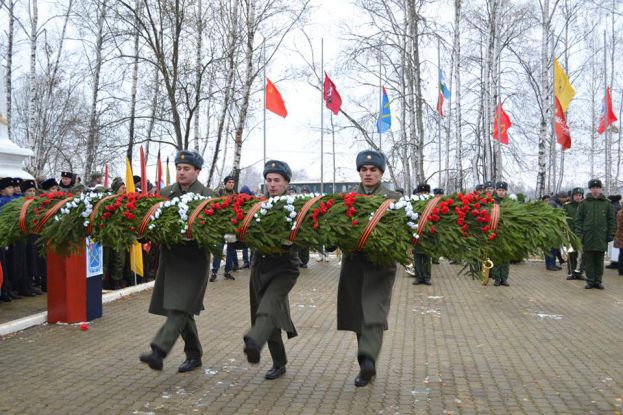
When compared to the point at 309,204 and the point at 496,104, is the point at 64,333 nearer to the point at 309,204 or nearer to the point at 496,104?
the point at 309,204

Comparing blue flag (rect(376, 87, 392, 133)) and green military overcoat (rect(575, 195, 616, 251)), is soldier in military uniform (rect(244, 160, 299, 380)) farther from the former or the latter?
blue flag (rect(376, 87, 392, 133))

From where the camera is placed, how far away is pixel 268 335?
561 cm

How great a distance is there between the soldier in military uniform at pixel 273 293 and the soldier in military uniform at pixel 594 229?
1001 centimetres

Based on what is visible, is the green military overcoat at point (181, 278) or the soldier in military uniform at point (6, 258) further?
the soldier in military uniform at point (6, 258)

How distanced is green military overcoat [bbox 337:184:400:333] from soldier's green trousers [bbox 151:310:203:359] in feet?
4.75

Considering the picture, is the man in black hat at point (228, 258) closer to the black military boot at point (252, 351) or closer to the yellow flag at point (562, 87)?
the black military boot at point (252, 351)

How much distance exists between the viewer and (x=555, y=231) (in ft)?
16.9

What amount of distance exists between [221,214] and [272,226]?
0.47m

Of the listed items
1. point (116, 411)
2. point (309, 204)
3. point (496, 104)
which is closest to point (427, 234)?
point (309, 204)

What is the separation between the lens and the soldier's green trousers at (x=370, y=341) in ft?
18.0

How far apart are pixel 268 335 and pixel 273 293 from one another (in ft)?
1.30

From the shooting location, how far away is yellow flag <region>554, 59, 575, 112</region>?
21.1 metres

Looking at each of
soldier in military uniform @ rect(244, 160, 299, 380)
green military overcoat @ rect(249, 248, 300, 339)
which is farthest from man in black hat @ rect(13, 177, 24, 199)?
green military overcoat @ rect(249, 248, 300, 339)

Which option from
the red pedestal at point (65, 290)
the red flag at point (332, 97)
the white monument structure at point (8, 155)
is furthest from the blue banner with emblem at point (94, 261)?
the red flag at point (332, 97)
